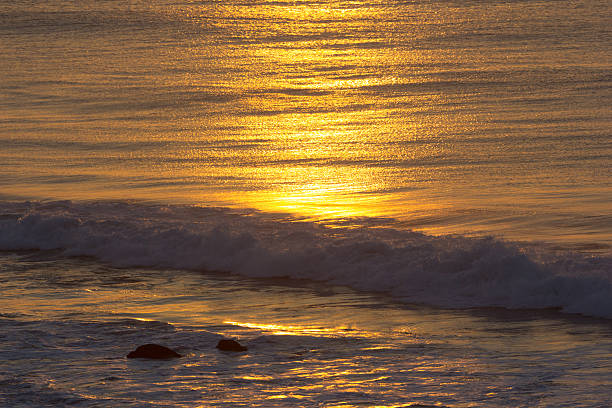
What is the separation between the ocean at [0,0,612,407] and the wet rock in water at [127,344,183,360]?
0.16 metres

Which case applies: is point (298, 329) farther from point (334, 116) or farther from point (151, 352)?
point (334, 116)

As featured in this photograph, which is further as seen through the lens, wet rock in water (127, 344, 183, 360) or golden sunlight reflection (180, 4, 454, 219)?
golden sunlight reflection (180, 4, 454, 219)

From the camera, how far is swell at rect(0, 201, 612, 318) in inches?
445

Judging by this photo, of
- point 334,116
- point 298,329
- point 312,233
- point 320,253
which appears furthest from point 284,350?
point 334,116

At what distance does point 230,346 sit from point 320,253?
450cm

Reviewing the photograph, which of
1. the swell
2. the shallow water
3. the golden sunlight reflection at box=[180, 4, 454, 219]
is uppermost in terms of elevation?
the golden sunlight reflection at box=[180, 4, 454, 219]

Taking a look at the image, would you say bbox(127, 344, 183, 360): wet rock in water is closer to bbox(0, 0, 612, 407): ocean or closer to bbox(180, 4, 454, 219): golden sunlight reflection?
bbox(0, 0, 612, 407): ocean

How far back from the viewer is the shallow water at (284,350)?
766 centimetres

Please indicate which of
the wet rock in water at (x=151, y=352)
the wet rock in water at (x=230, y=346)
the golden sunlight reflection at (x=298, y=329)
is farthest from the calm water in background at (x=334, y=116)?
the wet rock in water at (x=151, y=352)

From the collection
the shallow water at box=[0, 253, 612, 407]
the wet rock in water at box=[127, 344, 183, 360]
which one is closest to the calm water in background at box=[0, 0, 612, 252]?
the shallow water at box=[0, 253, 612, 407]

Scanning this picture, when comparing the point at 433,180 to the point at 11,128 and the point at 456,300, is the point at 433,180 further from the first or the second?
the point at 11,128

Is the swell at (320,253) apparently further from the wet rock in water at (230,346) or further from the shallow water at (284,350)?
the wet rock in water at (230,346)

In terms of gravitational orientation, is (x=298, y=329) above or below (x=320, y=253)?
below

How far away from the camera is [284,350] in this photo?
8977 mm
